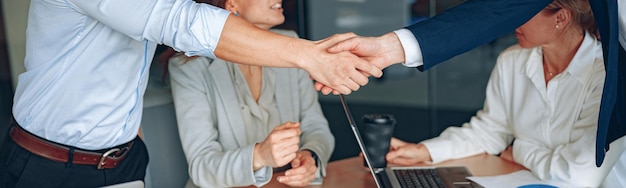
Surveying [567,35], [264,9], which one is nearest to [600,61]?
[567,35]

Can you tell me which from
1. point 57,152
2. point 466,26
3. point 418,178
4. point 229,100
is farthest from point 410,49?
point 57,152

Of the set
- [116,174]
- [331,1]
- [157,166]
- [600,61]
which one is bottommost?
[331,1]

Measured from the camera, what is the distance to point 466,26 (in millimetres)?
1700

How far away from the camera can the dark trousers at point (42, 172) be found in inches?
71.4

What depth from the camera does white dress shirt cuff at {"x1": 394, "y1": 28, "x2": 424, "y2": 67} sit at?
1720 millimetres

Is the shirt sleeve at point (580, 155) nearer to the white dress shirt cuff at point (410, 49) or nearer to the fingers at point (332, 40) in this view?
the white dress shirt cuff at point (410, 49)

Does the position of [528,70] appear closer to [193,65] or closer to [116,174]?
[193,65]

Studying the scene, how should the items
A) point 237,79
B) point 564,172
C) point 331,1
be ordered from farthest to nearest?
point 331,1 → point 237,79 → point 564,172

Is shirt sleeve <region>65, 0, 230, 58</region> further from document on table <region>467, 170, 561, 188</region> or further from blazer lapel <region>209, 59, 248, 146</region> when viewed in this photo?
document on table <region>467, 170, 561, 188</region>

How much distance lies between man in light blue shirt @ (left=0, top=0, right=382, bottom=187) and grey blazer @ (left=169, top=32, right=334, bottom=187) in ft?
0.74

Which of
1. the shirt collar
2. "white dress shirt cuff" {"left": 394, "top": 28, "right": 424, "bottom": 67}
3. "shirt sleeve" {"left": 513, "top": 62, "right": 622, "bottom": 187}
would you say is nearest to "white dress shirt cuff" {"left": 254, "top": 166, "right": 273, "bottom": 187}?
"white dress shirt cuff" {"left": 394, "top": 28, "right": 424, "bottom": 67}

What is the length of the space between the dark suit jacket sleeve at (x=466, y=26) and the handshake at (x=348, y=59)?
8 cm

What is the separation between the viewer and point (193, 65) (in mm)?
2211

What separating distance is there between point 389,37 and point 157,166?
94cm
